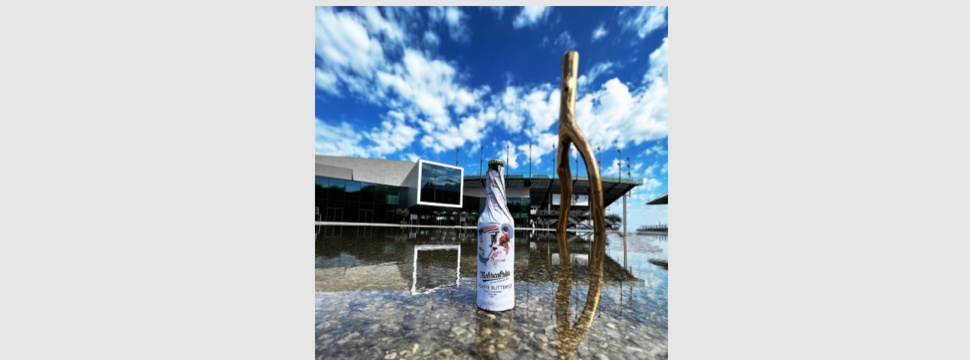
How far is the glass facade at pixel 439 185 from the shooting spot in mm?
28641

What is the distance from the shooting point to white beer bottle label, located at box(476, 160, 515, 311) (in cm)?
299

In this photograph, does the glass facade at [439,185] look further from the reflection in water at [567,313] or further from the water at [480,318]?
the reflection in water at [567,313]

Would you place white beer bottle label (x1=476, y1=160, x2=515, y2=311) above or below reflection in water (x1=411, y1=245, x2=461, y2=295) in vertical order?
above

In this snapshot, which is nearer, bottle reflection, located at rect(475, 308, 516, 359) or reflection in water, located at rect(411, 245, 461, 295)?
bottle reflection, located at rect(475, 308, 516, 359)

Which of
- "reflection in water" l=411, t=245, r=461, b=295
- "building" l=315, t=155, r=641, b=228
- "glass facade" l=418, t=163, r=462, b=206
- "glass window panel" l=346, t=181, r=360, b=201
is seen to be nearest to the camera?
"reflection in water" l=411, t=245, r=461, b=295

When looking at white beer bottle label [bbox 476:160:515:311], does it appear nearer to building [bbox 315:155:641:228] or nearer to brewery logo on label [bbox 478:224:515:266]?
brewery logo on label [bbox 478:224:515:266]

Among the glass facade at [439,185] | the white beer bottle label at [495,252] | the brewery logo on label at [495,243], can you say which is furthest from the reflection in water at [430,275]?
the glass facade at [439,185]

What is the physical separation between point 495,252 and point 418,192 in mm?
25847

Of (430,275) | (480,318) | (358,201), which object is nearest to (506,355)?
(480,318)

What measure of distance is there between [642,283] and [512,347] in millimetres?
3183

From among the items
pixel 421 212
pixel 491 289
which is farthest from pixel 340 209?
pixel 491 289

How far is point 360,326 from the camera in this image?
2.68m

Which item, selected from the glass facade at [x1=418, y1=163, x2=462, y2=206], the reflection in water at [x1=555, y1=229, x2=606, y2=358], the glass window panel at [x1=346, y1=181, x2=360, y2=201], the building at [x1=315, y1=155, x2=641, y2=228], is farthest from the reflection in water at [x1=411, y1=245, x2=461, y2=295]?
the glass window panel at [x1=346, y1=181, x2=360, y2=201]

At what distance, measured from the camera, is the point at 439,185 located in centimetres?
2955
